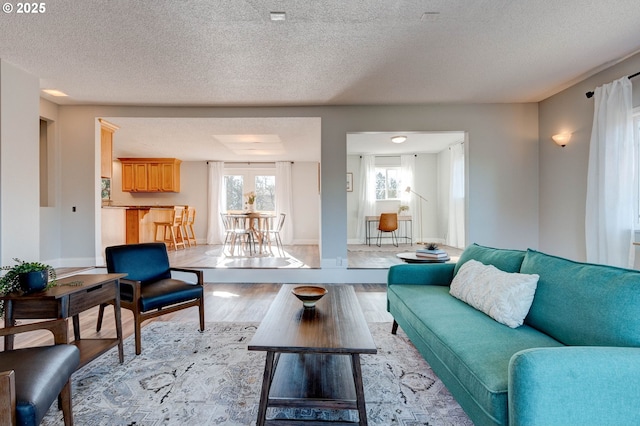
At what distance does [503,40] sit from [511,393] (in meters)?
3.06

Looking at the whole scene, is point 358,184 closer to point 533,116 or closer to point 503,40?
point 533,116

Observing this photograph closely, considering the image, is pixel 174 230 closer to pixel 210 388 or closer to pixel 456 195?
pixel 210 388

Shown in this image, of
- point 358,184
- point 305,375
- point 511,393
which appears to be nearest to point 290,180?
point 358,184

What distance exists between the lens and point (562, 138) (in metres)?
3.92

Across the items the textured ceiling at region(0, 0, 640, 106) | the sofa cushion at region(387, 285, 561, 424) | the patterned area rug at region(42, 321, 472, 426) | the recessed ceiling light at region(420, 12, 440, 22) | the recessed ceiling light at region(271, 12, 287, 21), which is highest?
the textured ceiling at region(0, 0, 640, 106)

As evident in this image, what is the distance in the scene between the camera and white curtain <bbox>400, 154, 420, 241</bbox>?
820 cm

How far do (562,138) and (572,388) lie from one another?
13.3 feet

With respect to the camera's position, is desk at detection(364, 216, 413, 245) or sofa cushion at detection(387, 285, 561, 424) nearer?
sofa cushion at detection(387, 285, 561, 424)

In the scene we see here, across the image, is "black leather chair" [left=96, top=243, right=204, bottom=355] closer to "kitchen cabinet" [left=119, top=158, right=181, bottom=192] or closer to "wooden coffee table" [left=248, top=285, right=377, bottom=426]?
"wooden coffee table" [left=248, top=285, right=377, bottom=426]

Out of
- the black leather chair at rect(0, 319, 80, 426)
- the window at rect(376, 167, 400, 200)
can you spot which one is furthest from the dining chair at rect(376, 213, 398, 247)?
the black leather chair at rect(0, 319, 80, 426)

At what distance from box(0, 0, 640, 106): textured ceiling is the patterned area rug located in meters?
2.66

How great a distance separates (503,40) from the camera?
9.20 feet

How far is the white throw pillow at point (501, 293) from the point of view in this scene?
64.6 inches

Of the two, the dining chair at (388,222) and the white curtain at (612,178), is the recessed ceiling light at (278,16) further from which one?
the dining chair at (388,222)
